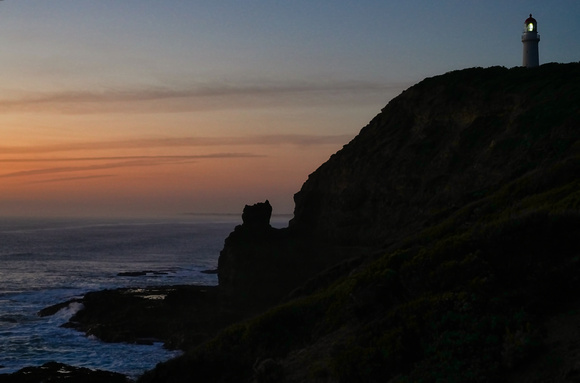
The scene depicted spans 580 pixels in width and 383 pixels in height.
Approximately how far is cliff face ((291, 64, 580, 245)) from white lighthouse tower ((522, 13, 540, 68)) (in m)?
5.92

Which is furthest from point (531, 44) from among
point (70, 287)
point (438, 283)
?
point (70, 287)

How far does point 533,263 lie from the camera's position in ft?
44.3

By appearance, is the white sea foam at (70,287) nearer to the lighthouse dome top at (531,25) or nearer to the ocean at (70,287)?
the ocean at (70,287)

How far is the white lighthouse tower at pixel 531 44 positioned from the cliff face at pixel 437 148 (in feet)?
19.4

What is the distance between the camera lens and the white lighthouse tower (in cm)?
6347

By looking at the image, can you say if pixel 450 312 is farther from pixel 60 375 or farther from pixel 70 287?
pixel 70 287

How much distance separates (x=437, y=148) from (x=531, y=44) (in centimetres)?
2169

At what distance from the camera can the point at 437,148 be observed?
5375 centimetres

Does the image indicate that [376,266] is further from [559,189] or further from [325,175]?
[325,175]

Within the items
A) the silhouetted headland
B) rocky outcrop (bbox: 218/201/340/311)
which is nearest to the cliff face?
the silhouetted headland

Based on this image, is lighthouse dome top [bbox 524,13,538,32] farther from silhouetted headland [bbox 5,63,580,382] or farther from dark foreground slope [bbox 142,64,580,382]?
dark foreground slope [bbox 142,64,580,382]

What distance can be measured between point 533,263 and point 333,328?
6.35m

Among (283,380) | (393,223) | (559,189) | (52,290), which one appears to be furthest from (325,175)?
(283,380)

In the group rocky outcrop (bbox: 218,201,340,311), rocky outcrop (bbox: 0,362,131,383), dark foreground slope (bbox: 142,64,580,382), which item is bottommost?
rocky outcrop (bbox: 0,362,131,383)
